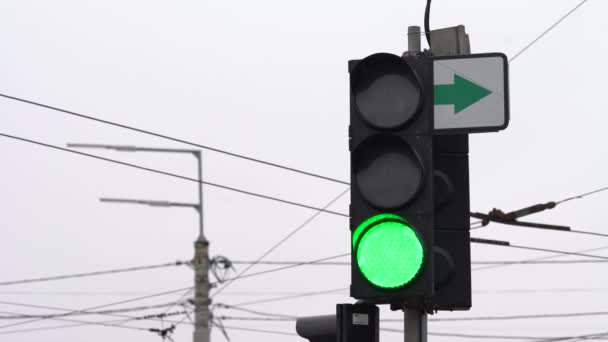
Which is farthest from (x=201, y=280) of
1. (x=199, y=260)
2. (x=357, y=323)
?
(x=357, y=323)

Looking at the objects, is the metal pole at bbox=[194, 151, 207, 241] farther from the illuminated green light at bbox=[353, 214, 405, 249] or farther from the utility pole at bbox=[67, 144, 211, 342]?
the illuminated green light at bbox=[353, 214, 405, 249]

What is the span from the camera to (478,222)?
17.9 metres

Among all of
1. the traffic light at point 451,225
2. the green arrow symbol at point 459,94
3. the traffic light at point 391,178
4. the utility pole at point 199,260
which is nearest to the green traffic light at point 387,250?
the traffic light at point 391,178

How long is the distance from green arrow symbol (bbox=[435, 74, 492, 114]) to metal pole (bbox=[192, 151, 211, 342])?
2049 cm

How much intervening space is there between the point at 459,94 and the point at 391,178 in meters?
0.48

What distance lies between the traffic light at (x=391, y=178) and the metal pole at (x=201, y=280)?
2057 cm

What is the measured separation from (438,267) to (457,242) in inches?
5.8

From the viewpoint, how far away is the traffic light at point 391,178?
19.8 ft

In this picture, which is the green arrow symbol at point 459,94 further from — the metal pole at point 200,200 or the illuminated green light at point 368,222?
the metal pole at point 200,200

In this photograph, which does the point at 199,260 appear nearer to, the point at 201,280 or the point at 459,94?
the point at 201,280

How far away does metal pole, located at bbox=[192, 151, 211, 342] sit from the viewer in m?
27.0

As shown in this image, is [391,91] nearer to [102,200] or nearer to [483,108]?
[483,108]

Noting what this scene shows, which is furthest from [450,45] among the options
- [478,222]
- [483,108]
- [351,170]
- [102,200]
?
[102,200]

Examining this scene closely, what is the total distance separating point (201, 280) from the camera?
94.5 feet
